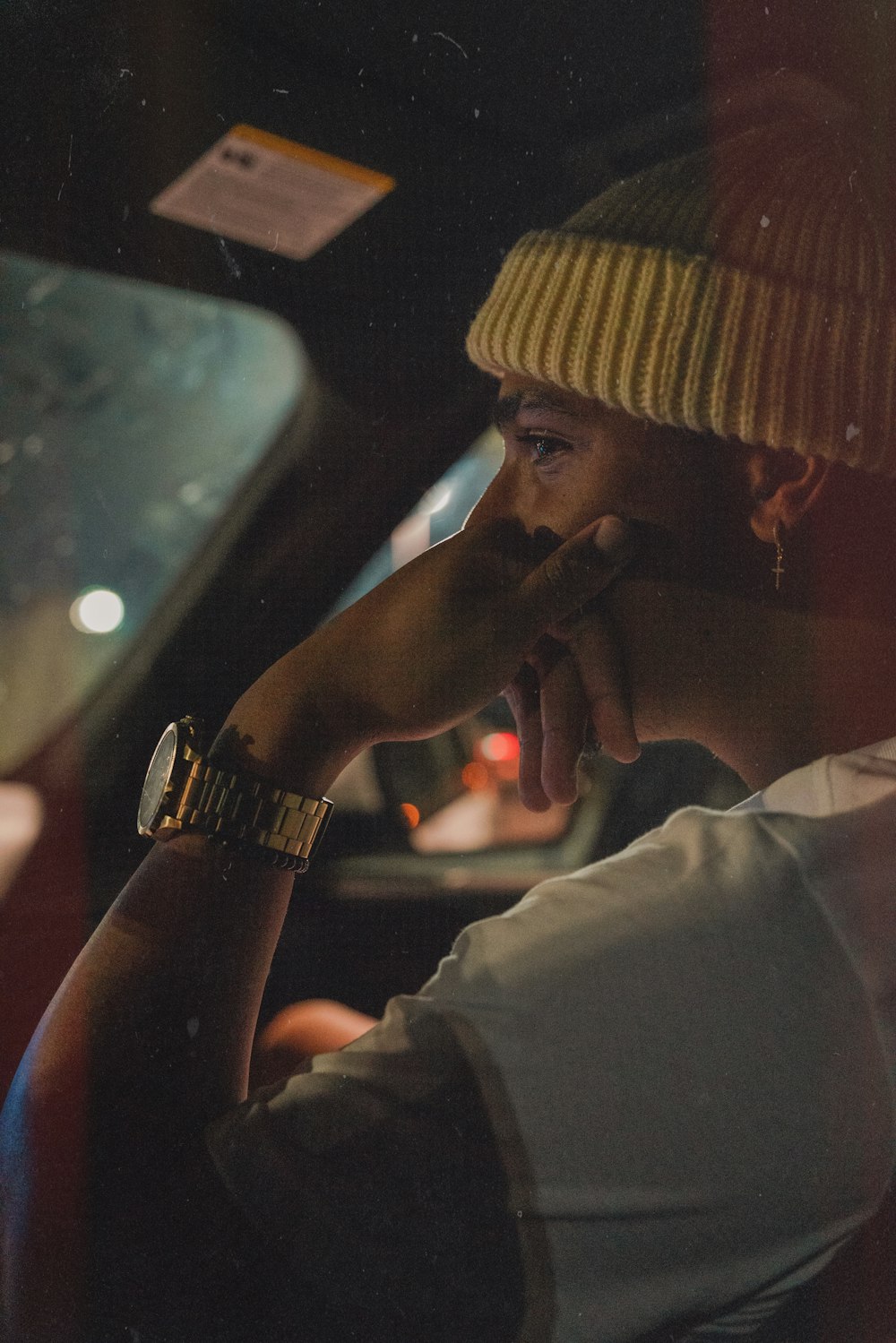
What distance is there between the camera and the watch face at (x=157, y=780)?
2.95ft

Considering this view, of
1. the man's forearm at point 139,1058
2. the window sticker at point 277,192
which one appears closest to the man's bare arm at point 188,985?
the man's forearm at point 139,1058

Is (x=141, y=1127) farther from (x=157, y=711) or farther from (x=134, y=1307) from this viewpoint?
(x=157, y=711)

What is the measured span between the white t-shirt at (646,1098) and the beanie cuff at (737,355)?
0.72ft

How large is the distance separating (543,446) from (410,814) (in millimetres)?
296

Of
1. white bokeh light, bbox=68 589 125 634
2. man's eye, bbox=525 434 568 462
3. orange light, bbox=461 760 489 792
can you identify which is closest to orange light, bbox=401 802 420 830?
orange light, bbox=461 760 489 792

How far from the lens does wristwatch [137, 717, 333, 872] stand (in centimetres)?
86

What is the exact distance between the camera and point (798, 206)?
0.73 m

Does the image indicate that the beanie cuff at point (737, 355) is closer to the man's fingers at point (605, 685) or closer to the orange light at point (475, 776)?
the man's fingers at point (605, 685)

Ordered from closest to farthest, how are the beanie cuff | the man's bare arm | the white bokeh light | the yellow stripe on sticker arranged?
the beanie cuff
the man's bare arm
the yellow stripe on sticker
the white bokeh light

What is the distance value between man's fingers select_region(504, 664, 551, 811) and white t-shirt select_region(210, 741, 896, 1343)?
→ 74mm

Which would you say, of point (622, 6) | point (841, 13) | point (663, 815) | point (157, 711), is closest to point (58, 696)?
point (157, 711)

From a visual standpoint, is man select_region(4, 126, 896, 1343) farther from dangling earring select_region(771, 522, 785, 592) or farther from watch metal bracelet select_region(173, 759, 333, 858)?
watch metal bracelet select_region(173, 759, 333, 858)

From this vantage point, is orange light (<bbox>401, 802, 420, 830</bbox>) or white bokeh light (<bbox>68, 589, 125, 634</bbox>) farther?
white bokeh light (<bbox>68, 589, 125, 634</bbox>)

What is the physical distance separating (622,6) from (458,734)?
538 millimetres
